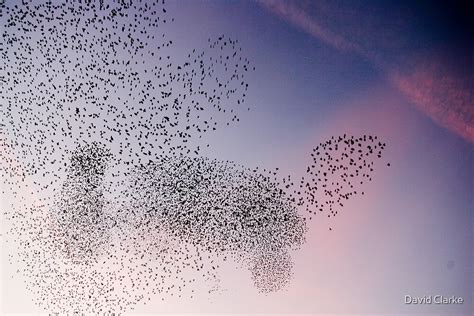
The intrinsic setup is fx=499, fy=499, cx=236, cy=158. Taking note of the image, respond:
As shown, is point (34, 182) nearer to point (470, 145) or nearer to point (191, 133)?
point (191, 133)

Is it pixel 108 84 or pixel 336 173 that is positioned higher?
pixel 108 84

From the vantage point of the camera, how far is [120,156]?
4.12 meters

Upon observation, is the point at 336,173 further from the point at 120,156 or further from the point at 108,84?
the point at 108,84

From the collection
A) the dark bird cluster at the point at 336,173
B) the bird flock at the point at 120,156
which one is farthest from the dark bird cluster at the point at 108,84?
the dark bird cluster at the point at 336,173

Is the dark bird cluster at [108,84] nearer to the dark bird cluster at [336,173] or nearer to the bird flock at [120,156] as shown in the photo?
the bird flock at [120,156]

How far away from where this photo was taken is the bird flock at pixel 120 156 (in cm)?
408

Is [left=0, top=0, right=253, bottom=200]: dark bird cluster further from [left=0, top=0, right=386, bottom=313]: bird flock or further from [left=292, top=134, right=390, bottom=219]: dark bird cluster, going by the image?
[left=292, top=134, right=390, bottom=219]: dark bird cluster

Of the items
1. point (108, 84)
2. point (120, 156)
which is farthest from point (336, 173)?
point (108, 84)

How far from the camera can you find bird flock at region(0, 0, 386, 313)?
4.08 metres

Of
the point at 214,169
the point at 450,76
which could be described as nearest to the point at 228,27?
the point at 214,169

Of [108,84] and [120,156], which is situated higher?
[108,84]

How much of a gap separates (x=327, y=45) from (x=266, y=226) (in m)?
1.58

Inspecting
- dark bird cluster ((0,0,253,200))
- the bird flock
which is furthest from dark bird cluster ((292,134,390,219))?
dark bird cluster ((0,0,253,200))

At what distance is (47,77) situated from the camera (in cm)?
411
